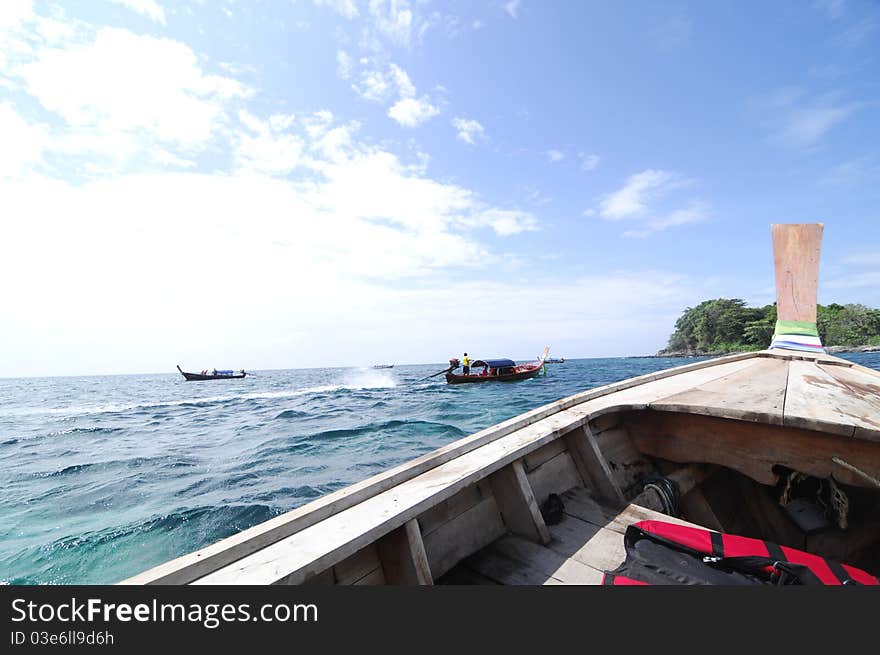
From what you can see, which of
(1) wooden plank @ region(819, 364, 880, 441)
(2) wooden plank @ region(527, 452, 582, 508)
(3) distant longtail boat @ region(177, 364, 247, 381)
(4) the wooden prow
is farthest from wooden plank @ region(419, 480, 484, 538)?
(3) distant longtail boat @ region(177, 364, 247, 381)

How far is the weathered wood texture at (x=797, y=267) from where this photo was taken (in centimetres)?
774

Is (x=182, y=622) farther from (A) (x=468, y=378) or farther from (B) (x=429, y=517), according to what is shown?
(A) (x=468, y=378)

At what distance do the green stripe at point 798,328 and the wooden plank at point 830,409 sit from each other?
451cm

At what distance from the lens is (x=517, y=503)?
2271mm

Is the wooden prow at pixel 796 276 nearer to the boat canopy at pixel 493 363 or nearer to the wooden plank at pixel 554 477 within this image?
the wooden plank at pixel 554 477

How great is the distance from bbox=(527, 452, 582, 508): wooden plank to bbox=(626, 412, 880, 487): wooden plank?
1037mm

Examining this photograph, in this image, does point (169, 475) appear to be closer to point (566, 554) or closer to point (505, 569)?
point (505, 569)

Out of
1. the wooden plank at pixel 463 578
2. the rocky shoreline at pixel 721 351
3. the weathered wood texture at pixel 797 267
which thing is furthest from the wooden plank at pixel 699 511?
the rocky shoreline at pixel 721 351

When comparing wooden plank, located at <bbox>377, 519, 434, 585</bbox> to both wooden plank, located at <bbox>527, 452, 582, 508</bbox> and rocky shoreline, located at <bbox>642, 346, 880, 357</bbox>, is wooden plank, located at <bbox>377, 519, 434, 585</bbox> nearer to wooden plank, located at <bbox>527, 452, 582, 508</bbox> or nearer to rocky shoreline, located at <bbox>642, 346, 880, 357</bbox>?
wooden plank, located at <bbox>527, 452, 582, 508</bbox>

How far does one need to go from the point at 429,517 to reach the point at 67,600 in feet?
4.89

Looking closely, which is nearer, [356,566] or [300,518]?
[300,518]

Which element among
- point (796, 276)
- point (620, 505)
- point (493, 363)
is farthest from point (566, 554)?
point (493, 363)

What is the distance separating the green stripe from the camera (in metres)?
7.37

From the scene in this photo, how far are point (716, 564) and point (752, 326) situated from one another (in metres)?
92.3
